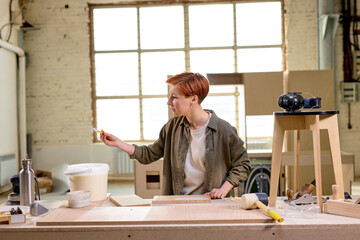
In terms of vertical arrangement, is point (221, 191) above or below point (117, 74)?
below

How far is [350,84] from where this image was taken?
22.5ft

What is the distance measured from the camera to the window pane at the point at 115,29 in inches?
285

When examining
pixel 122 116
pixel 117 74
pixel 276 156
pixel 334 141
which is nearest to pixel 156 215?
pixel 276 156

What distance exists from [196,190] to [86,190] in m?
0.67

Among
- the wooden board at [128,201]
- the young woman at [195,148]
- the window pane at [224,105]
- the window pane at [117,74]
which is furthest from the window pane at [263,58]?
the wooden board at [128,201]

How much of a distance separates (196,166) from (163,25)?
17.7ft

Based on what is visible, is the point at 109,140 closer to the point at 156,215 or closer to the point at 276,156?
the point at 156,215

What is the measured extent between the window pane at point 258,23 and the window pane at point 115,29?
2.04 m

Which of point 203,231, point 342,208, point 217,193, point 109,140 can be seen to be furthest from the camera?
point 109,140

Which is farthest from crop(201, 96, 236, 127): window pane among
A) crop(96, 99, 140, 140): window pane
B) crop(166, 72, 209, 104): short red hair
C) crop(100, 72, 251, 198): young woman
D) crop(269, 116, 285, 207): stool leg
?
crop(269, 116, 285, 207): stool leg

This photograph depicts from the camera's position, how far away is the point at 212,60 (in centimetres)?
718

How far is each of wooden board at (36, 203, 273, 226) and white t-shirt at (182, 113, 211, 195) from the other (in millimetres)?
434

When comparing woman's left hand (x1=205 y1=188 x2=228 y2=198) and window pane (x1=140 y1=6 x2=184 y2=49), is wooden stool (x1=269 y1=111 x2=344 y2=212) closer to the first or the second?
woman's left hand (x1=205 y1=188 x2=228 y2=198)

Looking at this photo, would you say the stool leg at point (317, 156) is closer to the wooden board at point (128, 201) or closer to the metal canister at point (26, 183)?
the wooden board at point (128, 201)
